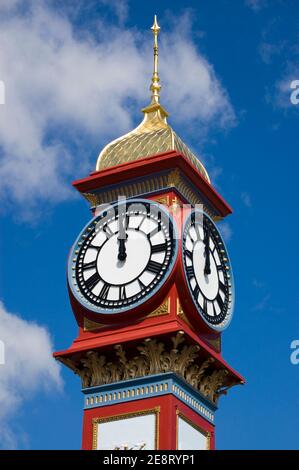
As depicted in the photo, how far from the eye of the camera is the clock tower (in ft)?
143

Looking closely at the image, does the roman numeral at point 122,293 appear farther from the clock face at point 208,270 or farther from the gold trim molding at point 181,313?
the clock face at point 208,270

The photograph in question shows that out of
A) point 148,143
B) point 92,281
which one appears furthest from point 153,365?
point 148,143

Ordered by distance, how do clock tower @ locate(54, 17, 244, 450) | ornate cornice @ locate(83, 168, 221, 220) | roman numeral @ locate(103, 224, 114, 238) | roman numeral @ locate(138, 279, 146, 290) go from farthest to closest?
ornate cornice @ locate(83, 168, 221, 220), roman numeral @ locate(103, 224, 114, 238), roman numeral @ locate(138, 279, 146, 290), clock tower @ locate(54, 17, 244, 450)

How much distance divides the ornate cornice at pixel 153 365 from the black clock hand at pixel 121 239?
2.71 m

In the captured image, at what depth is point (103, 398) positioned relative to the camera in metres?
44.3

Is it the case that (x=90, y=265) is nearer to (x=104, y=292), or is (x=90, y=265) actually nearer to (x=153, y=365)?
(x=104, y=292)

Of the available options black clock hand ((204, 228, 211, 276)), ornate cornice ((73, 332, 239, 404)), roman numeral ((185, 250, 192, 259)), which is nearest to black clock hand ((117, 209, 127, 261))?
roman numeral ((185, 250, 192, 259))

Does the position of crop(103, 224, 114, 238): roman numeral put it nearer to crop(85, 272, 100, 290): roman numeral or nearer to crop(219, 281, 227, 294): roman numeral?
crop(85, 272, 100, 290): roman numeral

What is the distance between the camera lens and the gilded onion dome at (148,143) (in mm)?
47375

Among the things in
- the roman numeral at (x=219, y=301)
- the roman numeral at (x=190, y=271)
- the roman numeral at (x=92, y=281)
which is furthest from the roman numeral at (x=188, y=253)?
the roman numeral at (x=92, y=281)

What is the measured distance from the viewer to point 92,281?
149 feet

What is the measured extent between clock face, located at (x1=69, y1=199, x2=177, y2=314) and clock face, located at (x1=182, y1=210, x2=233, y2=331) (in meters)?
0.70

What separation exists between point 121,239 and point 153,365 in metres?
3.88
